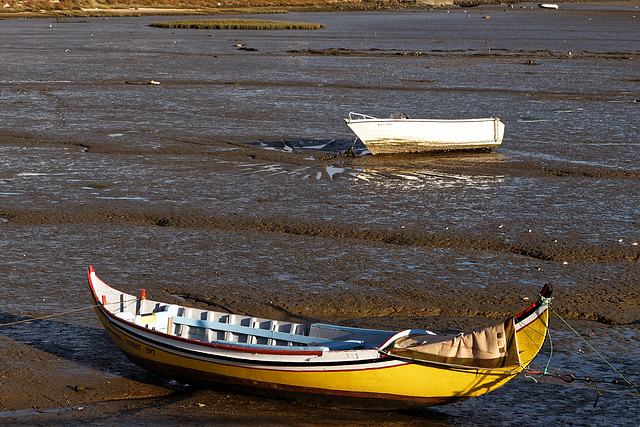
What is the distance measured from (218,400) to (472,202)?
29.0 ft

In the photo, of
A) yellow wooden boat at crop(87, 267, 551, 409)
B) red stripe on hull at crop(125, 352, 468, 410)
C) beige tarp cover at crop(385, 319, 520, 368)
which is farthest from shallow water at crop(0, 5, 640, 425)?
beige tarp cover at crop(385, 319, 520, 368)

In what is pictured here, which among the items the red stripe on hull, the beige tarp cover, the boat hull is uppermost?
the boat hull

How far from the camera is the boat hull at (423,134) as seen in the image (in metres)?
19.6

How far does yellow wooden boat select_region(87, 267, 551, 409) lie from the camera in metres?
7.28

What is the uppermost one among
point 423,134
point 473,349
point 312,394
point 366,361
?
point 423,134

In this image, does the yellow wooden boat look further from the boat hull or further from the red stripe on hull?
the boat hull

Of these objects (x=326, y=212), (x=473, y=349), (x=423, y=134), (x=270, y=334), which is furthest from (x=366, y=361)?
(x=423, y=134)

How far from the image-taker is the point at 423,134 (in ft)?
65.1

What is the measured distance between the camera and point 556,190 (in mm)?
16547

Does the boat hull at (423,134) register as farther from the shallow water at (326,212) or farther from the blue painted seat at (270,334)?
the blue painted seat at (270,334)

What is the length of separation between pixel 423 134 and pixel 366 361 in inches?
519

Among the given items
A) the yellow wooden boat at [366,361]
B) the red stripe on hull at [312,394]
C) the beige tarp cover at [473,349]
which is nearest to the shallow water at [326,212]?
the red stripe on hull at [312,394]

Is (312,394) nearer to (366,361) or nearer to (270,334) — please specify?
(366,361)

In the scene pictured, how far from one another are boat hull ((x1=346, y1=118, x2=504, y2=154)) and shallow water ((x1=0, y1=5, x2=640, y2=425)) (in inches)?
16.4
